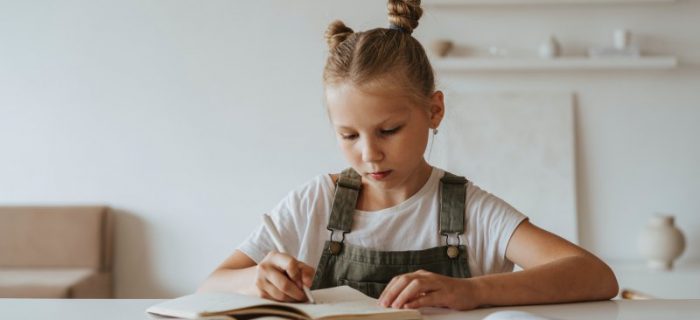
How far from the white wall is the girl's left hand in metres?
2.54

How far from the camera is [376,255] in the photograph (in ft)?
4.82

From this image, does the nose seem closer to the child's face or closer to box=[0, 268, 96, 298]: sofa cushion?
the child's face

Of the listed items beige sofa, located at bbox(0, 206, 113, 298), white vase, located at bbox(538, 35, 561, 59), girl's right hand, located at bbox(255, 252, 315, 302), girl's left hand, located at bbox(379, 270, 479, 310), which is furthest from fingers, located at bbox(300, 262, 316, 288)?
beige sofa, located at bbox(0, 206, 113, 298)

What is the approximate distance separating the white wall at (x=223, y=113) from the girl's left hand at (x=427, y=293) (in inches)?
99.8

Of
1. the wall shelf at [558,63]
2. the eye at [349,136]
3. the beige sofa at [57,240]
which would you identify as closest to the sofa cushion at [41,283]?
the beige sofa at [57,240]

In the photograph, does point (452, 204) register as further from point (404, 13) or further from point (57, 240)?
point (57, 240)

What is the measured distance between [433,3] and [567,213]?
1.04m

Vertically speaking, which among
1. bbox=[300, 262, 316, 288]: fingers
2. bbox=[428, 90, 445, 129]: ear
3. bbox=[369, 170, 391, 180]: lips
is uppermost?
bbox=[428, 90, 445, 129]: ear

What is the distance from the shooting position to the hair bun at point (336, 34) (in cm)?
151

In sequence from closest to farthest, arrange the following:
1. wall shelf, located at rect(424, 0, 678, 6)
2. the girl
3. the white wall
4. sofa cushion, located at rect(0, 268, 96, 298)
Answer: the girl < sofa cushion, located at rect(0, 268, 96, 298) < wall shelf, located at rect(424, 0, 678, 6) < the white wall

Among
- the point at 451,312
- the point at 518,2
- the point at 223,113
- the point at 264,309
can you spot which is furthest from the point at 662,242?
the point at 264,309

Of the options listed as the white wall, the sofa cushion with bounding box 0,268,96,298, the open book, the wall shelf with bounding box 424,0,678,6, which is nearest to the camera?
the open book

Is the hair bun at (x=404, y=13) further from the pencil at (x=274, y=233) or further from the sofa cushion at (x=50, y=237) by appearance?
the sofa cushion at (x=50, y=237)

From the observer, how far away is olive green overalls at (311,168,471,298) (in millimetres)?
1460
